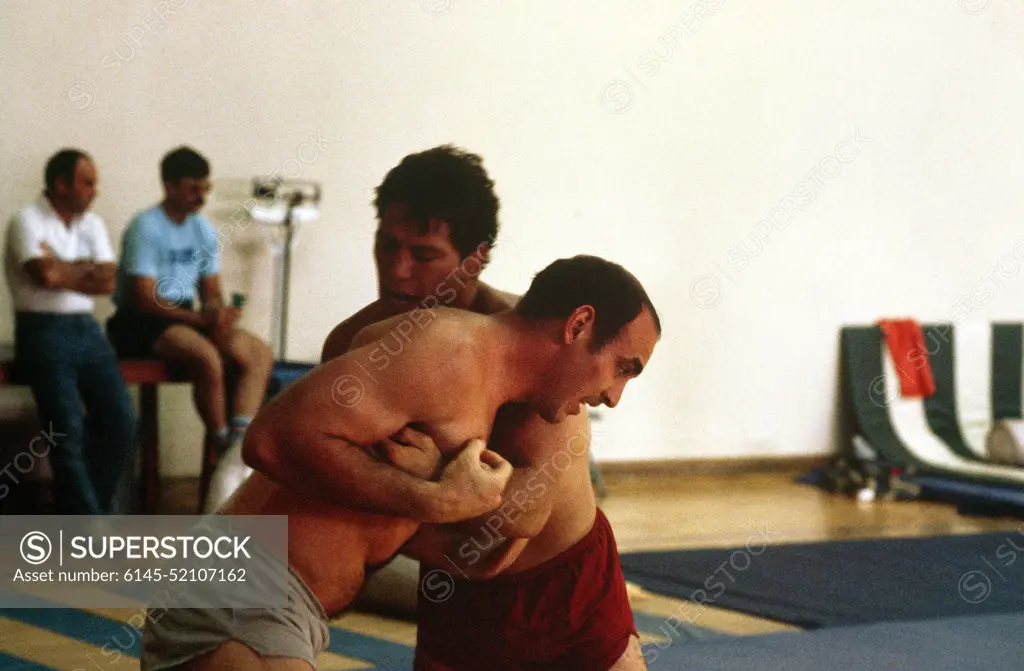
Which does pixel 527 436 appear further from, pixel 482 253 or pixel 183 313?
Result: pixel 183 313

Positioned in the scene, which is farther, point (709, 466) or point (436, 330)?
point (709, 466)

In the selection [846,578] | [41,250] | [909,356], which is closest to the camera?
[846,578]

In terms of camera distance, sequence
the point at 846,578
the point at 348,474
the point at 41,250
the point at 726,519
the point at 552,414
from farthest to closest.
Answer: the point at 726,519, the point at 41,250, the point at 846,578, the point at 552,414, the point at 348,474

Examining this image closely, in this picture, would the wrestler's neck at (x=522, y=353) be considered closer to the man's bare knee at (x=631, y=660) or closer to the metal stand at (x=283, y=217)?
the man's bare knee at (x=631, y=660)

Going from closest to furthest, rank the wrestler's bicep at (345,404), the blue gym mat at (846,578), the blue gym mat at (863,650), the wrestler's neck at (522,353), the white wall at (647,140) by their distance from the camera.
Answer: the wrestler's bicep at (345,404)
the wrestler's neck at (522,353)
the blue gym mat at (863,650)
the blue gym mat at (846,578)
the white wall at (647,140)

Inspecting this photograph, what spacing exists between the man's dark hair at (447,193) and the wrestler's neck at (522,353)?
26 cm

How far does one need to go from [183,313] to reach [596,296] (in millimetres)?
2788

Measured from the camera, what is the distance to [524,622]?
1.78 meters

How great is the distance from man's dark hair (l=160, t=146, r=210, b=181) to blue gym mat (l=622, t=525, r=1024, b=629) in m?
1.85

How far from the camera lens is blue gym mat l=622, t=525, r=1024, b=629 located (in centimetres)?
321

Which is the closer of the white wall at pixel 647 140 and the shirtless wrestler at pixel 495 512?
the shirtless wrestler at pixel 495 512

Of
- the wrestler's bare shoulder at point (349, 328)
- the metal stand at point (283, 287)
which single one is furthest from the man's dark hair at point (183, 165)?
the wrestler's bare shoulder at point (349, 328)

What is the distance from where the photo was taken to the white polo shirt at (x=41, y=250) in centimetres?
367

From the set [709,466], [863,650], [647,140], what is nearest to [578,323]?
[863,650]
